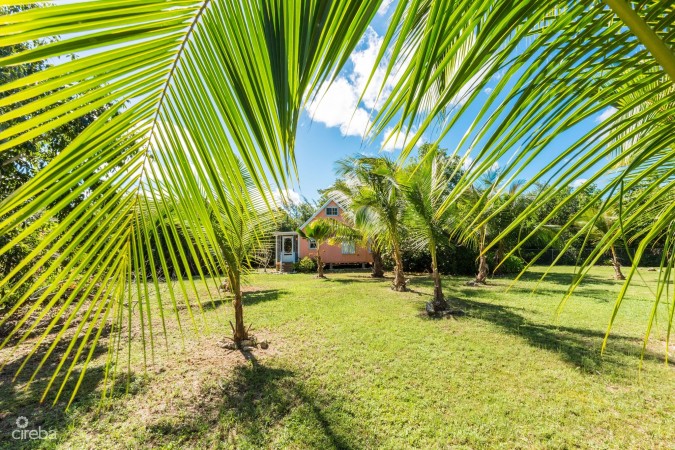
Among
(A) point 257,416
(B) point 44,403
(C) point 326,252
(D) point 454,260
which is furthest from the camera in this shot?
(C) point 326,252

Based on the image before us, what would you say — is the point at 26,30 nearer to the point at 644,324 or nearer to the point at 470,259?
the point at 644,324

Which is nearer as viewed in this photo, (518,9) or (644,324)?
(518,9)

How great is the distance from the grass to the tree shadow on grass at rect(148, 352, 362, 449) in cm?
2

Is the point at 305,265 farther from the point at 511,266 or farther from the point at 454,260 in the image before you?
the point at 511,266

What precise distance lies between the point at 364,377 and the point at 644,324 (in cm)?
678

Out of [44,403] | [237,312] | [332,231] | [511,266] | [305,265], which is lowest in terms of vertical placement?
[44,403]

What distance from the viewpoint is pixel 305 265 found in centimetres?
2027

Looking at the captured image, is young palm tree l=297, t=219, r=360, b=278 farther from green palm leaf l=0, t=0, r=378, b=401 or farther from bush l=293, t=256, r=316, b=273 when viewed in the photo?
green palm leaf l=0, t=0, r=378, b=401

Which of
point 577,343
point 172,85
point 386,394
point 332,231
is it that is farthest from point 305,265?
point 172,85

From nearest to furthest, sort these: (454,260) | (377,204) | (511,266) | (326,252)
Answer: (377,204) < (511,266) < (454,260) < (326,252)

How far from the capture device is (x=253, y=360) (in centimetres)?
490

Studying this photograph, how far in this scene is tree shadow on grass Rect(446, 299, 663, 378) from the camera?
4754mm

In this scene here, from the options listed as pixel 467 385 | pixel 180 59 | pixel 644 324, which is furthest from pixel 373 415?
pixel 644 324

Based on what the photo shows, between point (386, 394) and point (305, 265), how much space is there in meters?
16.6
